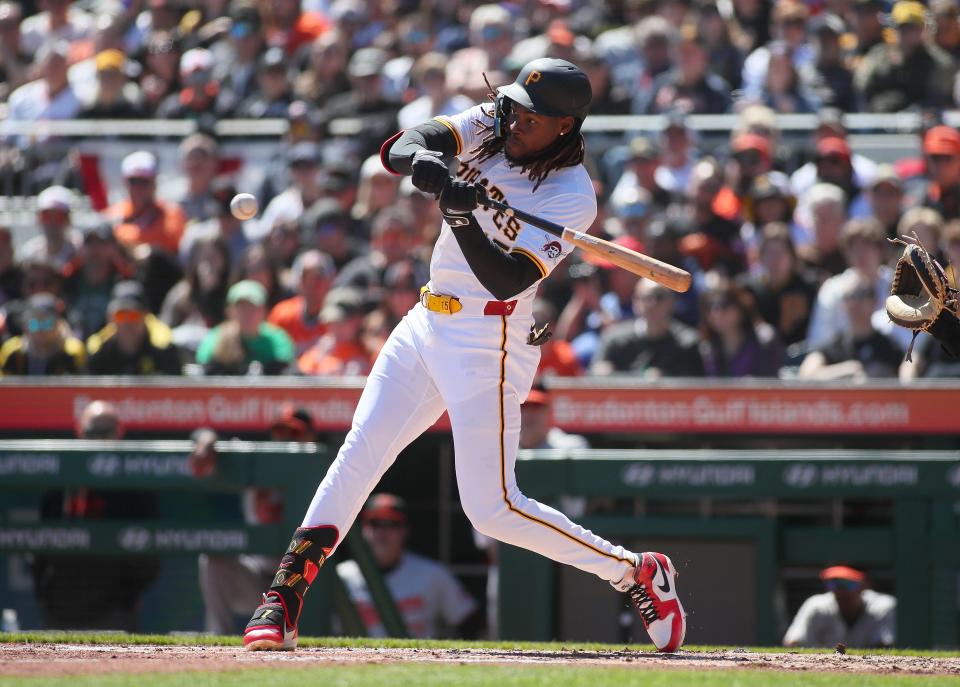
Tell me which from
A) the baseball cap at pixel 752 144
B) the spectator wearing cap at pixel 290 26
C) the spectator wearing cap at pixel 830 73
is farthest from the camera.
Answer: the spectator wearing cap at pixel 290 26

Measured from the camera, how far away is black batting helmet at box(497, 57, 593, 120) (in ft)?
16.2

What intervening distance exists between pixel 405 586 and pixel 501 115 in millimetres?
3240

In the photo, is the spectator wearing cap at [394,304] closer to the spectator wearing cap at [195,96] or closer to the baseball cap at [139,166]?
the baseball cap at [139,166]

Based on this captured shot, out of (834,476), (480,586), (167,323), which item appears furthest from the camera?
(167,323)

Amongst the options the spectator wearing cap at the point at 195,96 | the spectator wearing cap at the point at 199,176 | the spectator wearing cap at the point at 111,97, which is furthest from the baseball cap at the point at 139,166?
the spectator wearing cap at the point at 111,97

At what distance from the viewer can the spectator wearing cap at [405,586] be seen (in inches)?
293

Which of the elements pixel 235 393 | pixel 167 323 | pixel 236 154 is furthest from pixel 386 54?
pixel 235 393

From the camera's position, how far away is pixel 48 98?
12.7 meters

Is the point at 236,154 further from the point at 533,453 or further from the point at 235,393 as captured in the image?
the point at 533,453

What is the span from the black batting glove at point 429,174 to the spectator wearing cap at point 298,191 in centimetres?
597

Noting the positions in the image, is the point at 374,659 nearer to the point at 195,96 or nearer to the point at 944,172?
the point at 944,172

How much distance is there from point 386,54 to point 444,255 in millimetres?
7799

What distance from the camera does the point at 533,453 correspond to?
734 centimetres

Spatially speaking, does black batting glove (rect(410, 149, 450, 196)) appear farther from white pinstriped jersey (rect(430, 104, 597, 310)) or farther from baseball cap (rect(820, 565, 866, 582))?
baseball cap (rect(820, 565, 866, 582))
